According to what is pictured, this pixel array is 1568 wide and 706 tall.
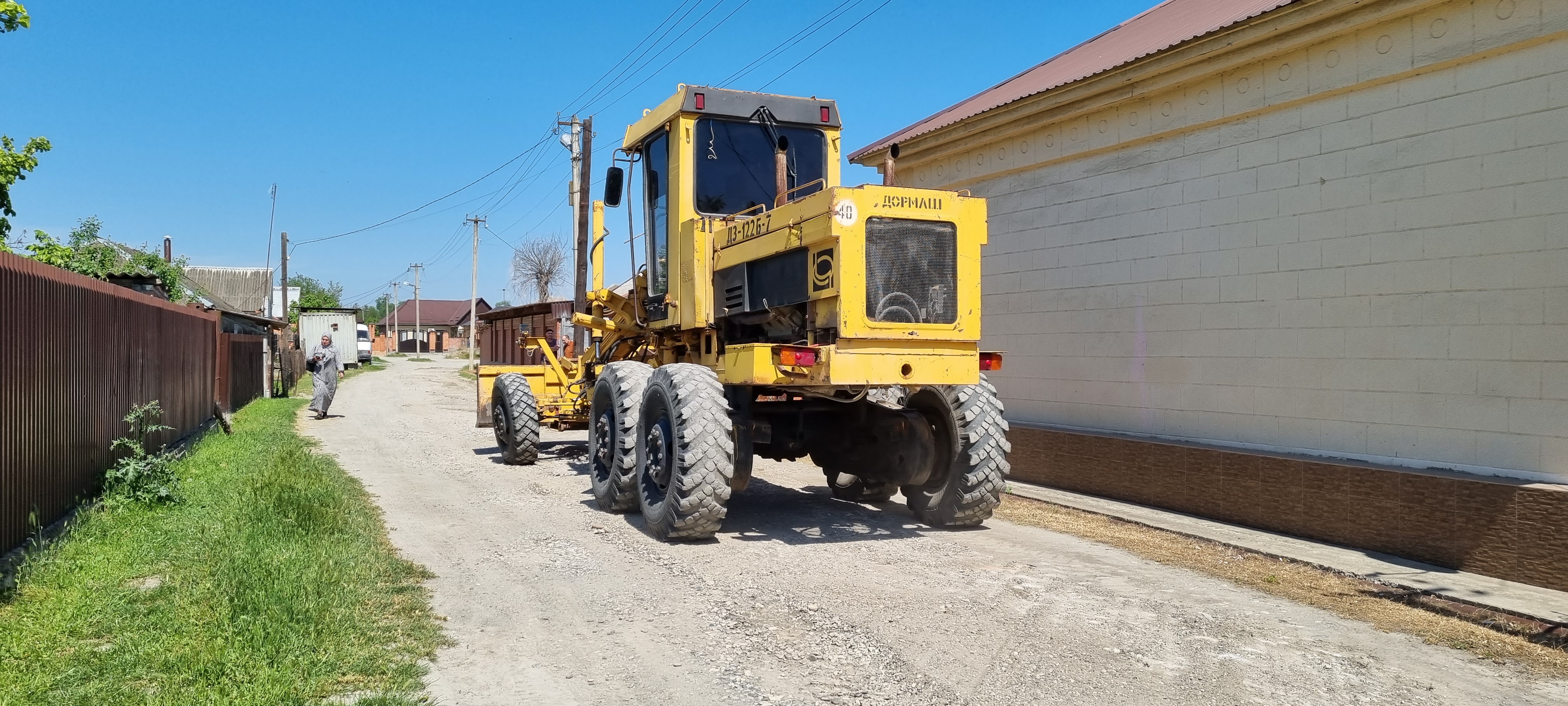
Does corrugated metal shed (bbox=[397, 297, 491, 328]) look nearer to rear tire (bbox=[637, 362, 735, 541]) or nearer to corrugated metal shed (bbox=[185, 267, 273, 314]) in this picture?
corrugated metal shed (bbox=[185, 267, 273, 314])

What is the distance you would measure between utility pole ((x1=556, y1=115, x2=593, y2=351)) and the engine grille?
11.9 meters

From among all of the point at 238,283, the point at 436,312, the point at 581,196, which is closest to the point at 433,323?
the point at 436,312

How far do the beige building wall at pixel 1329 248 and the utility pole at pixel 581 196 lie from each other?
10.4 m

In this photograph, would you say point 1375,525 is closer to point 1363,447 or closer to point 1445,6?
point 1363,447

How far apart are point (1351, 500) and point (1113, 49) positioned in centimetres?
573

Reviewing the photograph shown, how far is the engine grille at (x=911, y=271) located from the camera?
22.9 ft

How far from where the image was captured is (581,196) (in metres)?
22.7

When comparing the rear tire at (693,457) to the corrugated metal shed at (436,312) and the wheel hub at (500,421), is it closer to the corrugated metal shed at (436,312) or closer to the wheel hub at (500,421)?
the wheel hub at (500,421)

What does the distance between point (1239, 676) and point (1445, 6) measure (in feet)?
17.4

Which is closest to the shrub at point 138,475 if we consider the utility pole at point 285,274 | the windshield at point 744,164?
the windshield at point 744,164

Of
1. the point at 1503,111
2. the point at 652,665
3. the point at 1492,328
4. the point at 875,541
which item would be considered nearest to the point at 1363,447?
the point at 1492,328

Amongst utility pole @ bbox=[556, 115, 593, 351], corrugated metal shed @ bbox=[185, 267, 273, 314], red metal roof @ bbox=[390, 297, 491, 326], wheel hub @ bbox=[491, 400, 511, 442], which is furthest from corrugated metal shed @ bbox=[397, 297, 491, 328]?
wheel hub @ bbox=[491, 400, 511, 442]

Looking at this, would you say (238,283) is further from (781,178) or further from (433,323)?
(433,323)

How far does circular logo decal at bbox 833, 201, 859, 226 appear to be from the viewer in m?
6.78
